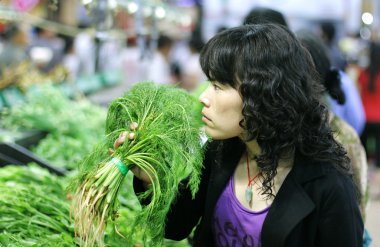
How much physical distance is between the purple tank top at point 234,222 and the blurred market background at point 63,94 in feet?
1.18

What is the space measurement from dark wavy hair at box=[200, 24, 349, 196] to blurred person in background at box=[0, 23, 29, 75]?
598 cm

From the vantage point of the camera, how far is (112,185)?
205cm

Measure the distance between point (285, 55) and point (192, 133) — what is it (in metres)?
0.42

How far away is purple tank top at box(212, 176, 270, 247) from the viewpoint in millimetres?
2125

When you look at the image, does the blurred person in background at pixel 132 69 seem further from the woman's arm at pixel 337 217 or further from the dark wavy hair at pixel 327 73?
the woman's arm at pixel 337 217

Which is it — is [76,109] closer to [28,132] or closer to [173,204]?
[28,132]

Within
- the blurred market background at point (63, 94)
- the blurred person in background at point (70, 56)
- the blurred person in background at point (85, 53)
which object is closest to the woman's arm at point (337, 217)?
the blurred market background at point (63, 94)

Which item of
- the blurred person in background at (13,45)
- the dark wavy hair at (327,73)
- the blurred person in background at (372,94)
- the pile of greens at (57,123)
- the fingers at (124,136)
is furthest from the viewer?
the blurred person in background at (372,94)

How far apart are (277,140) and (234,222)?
1.08ft

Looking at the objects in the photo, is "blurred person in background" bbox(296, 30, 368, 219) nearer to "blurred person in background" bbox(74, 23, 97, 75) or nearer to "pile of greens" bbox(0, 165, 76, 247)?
"pile of greens" bbox(0, 165, 76, 247)

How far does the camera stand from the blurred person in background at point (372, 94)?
809 centimetres

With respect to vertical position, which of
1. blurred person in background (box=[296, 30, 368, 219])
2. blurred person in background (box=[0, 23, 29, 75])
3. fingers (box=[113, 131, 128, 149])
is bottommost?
blurred person in background (box=[0, 23, 29, 75])

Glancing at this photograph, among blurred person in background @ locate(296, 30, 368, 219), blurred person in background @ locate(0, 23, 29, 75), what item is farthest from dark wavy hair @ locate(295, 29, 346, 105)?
blurred person in background @ locate(0, 23, 29, 75)

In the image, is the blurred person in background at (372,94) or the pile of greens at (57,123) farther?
the blurred person in background at (372,94)
